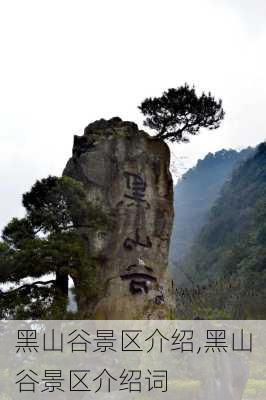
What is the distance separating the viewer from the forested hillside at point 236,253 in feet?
75.1

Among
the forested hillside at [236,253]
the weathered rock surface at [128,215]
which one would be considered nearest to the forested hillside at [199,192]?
the forested hillside at [236,253]

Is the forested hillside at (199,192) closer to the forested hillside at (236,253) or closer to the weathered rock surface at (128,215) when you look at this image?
the forested hillside at (236,253)

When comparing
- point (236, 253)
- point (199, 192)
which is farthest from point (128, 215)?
point (199, 192)

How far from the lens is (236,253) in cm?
3331

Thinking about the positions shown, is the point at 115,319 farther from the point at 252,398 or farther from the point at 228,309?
the point at 228,309

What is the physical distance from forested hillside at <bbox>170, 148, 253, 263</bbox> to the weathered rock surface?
46.2m

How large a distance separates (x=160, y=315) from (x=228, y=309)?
12967mm

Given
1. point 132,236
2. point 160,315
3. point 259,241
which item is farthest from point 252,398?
point 259,241

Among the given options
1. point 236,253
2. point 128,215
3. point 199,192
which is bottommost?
point 128,215

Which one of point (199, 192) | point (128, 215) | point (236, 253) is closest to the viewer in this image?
point (128, 215)

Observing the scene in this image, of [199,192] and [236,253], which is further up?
[199,192]

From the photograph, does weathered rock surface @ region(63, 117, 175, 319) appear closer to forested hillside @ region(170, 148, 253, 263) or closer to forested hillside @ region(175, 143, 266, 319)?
forested hillside @ region(175, 143, 266, 319)

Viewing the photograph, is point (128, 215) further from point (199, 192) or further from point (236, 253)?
point (199, 192)

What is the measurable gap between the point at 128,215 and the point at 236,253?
2453 centimetres
